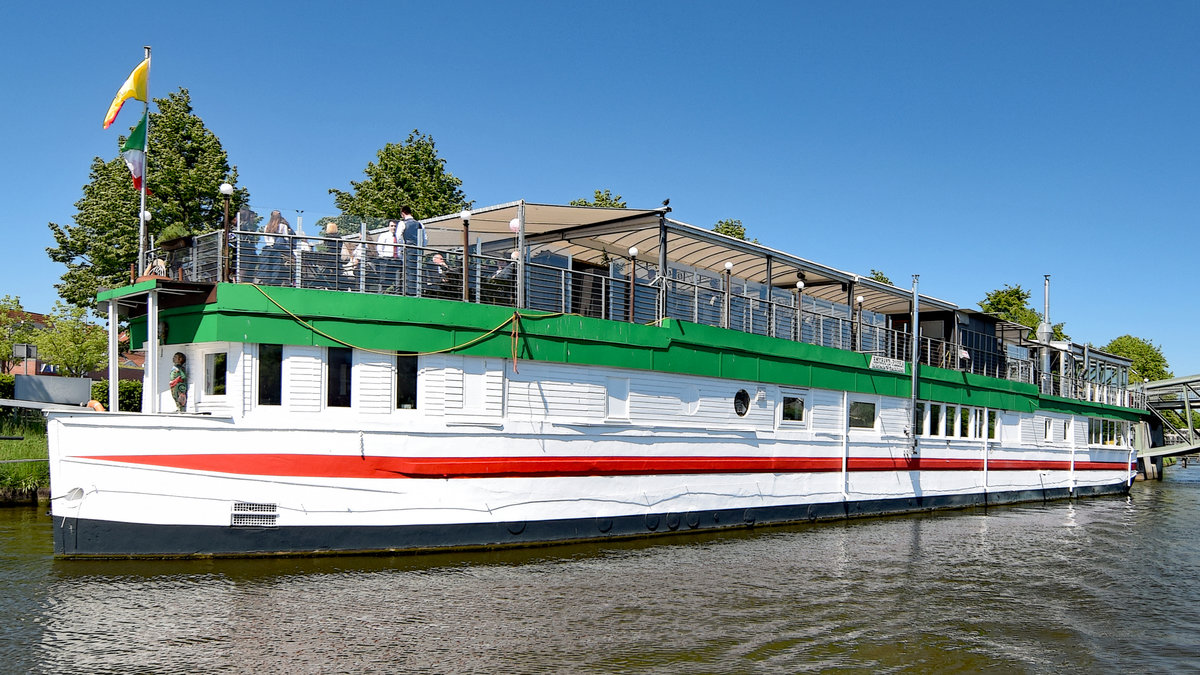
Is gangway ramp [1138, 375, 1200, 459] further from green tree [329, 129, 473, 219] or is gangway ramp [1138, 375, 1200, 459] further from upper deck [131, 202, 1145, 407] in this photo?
green tree [329, 129, 473, 219]

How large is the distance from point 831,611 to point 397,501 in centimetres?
653

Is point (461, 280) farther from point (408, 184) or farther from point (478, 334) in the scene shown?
point (408, 184)

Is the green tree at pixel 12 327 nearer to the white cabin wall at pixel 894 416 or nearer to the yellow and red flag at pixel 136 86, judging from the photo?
the yellow and red flag at pixel 136 86

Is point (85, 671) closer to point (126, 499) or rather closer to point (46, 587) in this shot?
point (46, 587)

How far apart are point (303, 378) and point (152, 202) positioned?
19.9 meters

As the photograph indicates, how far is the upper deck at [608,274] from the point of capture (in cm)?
1459

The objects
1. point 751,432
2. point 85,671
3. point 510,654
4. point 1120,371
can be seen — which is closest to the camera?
point 85,671

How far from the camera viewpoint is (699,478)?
18.0 m

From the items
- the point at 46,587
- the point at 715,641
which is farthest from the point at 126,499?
the point at 715,641

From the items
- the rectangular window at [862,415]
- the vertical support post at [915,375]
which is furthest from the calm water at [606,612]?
the vertical support post at [915,375]

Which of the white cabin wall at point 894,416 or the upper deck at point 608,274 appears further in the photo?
the white cabin wall at point 894,416

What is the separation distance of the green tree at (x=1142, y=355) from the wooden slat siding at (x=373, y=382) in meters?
71.4

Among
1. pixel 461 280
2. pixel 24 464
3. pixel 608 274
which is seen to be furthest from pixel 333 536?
pixel 24 464

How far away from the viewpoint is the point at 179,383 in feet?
47.8
